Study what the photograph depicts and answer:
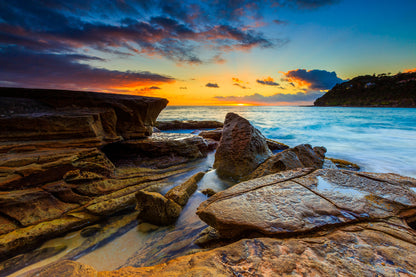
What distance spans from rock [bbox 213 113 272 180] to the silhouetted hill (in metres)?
64.1

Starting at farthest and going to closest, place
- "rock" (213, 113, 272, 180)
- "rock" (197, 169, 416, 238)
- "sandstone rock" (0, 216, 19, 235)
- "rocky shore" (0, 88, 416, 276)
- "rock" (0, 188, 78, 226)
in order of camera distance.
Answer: "rock" (213, 113, 272, 180)
"rock" (0, 188, 78, 226)
"sandstone rock" (0, 216, 19, 235)
"rock" (197, 169, 416, 238)
"rocky shore" (0, 88, 416, 276)

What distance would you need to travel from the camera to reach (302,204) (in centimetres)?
188

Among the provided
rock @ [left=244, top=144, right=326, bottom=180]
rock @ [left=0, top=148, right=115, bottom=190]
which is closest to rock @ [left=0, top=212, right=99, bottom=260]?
rock @ [left=0, top=148, right=115, bottom=190]

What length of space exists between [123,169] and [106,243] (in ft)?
6.43

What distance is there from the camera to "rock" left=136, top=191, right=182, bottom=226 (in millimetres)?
2680

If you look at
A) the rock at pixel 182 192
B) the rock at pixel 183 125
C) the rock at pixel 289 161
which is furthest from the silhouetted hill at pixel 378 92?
the rock at pixel 182 192

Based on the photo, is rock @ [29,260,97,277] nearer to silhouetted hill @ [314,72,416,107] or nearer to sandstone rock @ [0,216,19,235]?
sandstone rock @ [0,216,19,235]

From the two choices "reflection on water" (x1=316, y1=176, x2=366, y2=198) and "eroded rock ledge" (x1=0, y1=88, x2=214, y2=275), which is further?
"eroded rock ledge" (x1=0, y1=88, x2=214, y2=275)

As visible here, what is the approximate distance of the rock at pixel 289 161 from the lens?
380 centimetres

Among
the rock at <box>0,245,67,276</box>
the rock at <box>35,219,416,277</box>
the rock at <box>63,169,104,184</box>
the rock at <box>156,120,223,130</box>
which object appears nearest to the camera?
the rock at <box>35,219,416,277</box>

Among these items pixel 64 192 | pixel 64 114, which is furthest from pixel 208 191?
pixel 64 114

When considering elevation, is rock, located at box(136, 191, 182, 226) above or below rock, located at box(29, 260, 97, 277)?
below

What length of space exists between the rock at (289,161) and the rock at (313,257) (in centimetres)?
211

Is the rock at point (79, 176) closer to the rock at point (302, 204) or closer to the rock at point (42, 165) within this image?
the rock at point (42, 165)
